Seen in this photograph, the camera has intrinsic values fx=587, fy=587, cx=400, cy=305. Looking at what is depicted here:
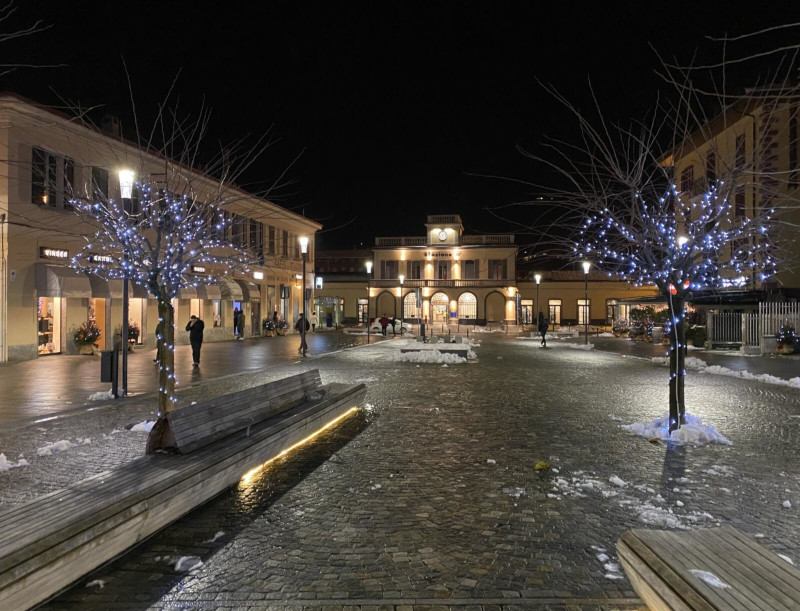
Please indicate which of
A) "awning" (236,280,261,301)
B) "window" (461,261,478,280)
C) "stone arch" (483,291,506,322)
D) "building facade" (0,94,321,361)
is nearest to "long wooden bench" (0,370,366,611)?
"building facade" (0,94,321,361)

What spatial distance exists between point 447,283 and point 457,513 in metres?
60.5

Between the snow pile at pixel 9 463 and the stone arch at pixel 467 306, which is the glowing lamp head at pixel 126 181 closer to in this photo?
the snow pile at pixel 9 463

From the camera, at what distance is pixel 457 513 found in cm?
515

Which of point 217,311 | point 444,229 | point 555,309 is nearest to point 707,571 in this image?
point 217,311

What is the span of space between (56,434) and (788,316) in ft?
76.9

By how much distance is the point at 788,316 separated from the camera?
2164cm

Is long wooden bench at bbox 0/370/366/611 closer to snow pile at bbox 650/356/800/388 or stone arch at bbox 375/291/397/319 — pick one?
snow pile at bbox 650/356/800/388

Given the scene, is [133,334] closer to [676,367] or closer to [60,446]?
[60,446]

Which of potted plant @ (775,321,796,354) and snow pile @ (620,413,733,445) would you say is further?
potted plant @ (775,321,796,354)

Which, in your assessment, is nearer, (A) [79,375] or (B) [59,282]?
(A) [79,375]

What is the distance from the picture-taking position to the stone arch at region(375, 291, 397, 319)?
218ft

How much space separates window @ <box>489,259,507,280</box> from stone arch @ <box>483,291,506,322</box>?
1.75 meters

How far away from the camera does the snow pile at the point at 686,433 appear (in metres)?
7.80

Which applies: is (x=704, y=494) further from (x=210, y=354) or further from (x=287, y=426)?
(x=210, y=354)
